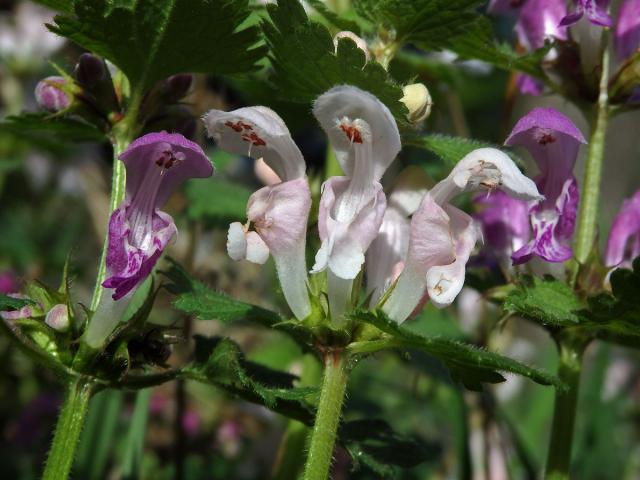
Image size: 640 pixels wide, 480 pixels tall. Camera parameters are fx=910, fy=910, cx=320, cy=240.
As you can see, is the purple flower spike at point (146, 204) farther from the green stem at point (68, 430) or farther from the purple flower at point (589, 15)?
the purple flower at point (589, 15)

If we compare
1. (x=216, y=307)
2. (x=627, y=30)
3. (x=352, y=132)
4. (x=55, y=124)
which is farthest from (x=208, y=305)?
(x=627, y=30)

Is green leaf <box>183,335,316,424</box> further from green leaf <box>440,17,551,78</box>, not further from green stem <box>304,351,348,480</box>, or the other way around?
green leaf <box>440,17,551,78</box>

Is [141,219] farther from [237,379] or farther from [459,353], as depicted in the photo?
[459,353]

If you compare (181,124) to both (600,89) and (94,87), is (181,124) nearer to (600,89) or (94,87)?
(94,87)

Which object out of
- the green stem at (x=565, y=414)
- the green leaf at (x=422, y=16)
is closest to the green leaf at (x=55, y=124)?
the green leaf at (x=422, y=16)

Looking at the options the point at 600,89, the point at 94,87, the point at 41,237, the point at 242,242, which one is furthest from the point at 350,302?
the point at 41,237

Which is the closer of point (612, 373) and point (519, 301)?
point (519, 301)
